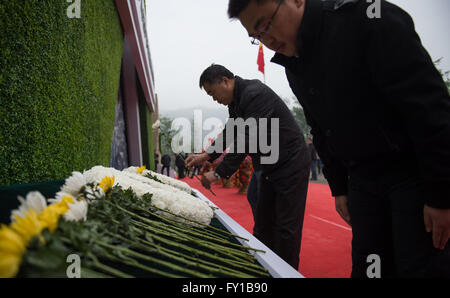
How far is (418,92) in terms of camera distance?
871 mm

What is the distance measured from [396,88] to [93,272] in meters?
1.09

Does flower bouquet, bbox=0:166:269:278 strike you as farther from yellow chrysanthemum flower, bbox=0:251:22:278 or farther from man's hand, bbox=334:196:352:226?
man's hand, bbox=334:196:352:226

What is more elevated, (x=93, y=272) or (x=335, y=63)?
(x=335, y=63)

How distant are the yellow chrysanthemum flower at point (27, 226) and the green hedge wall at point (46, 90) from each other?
87 cm

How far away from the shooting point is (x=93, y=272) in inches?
21.7

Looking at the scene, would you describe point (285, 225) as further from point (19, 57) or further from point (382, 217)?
point (19, 57)

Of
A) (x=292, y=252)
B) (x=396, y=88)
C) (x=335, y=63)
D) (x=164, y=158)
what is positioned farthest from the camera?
(x=164, y=158)

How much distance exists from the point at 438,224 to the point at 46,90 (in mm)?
1920

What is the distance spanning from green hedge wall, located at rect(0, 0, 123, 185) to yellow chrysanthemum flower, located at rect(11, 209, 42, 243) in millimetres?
869

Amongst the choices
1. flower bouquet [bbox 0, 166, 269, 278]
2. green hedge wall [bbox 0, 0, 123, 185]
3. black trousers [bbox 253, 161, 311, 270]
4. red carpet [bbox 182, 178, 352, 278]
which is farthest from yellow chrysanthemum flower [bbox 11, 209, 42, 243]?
red carpet [bbox 182, 178, 352, 278]

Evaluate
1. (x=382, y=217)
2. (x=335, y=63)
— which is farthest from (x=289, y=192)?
(x=335, y=63)

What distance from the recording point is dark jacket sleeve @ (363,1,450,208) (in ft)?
2.79

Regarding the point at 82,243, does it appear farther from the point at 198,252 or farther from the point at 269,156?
the point at 269,156

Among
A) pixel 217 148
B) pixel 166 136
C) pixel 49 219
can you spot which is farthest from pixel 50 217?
pixel 166 136
